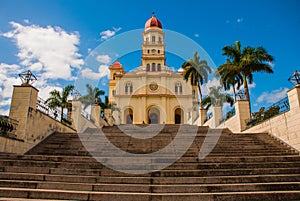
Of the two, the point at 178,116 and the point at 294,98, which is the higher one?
the point at 178,116

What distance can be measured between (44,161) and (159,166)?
138 inches

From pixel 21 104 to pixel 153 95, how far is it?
80.9ft

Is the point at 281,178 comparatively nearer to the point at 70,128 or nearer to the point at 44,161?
the point at 44,161

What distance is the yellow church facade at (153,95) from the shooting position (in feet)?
104

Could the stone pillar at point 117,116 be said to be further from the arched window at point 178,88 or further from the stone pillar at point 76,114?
the stone pillar at point 76,114

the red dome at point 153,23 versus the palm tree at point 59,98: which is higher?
the red dome at point 153,23

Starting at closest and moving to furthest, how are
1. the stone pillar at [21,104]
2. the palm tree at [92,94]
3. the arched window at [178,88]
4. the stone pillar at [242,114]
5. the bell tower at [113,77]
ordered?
the stone pillar at [21,104] < the stone pillar at [242,114] < the palm tree at [92,94] < the arched window at [178,88] < the bell tower at [113,77]

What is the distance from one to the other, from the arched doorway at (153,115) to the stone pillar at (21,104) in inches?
1012

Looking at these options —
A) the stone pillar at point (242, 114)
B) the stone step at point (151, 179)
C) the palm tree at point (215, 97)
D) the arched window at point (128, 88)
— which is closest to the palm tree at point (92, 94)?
the arched window at point (128, 88)

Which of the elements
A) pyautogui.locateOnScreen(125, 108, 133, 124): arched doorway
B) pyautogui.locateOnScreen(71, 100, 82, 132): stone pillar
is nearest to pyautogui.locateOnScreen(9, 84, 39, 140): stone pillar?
pyautogui.locateOnScreen(71, 100, 82, 132): stone pillar

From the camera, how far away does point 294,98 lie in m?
7.98

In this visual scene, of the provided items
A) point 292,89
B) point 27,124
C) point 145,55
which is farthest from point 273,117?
point 145,55

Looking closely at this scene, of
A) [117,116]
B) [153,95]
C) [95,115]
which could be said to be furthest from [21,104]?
[153,95]

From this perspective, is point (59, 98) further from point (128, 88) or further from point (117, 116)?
point (128, 88)
